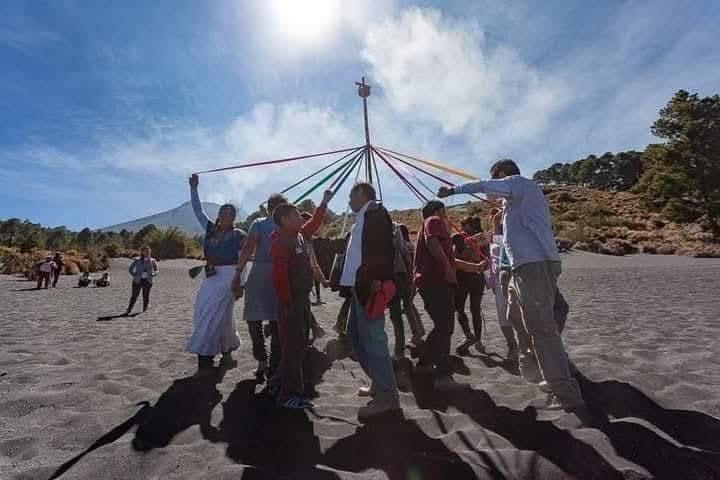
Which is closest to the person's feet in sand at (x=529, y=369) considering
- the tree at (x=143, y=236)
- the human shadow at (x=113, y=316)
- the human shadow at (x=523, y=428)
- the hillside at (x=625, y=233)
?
the human shadow at (x=523, y=428)

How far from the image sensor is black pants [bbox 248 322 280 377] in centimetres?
404

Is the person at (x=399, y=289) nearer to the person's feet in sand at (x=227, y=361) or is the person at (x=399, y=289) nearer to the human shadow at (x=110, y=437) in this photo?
the person's feet in sand at (x=227, y=361)

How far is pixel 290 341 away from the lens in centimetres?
352

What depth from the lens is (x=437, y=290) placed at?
4.01 meters

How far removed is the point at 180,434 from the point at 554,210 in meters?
50.2

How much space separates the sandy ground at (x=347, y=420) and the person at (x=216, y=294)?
0.34 meters

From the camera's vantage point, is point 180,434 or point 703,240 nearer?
point 180,434

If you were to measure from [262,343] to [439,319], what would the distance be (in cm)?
195

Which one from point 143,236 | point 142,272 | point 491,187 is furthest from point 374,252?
point 143,236

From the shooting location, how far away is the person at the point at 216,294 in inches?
176

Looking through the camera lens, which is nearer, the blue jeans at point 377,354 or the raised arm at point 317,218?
the blue jeans at point 377,354

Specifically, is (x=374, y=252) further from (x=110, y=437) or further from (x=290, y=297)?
(x=110, y=437)

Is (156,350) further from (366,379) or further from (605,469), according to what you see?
(605,469)

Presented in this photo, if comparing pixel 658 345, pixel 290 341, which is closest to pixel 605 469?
pixel 290 341
